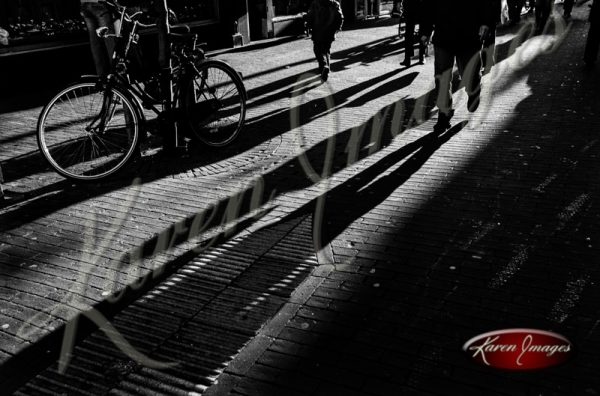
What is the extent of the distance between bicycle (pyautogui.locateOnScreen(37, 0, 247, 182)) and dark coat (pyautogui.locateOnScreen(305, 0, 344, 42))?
11.9 ft

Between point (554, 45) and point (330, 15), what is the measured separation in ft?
21.7

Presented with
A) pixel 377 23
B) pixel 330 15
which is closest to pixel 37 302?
pixel 330 15

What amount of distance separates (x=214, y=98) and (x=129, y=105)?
0.98 m

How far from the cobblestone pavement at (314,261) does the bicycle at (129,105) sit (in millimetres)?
314

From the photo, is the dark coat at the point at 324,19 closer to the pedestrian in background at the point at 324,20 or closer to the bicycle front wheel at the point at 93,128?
the pedestrian in background at the point at 324,20

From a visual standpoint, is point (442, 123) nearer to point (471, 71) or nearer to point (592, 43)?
point (471, 71)

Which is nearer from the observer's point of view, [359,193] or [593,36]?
[359,193]

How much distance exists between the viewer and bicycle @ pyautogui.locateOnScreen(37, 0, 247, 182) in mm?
5434

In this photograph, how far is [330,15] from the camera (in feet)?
31.2

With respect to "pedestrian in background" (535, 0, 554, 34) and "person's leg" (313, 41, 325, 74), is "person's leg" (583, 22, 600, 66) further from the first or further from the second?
"pedestrian in background" (535, 0, 554, 34)

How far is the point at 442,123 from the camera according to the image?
680cm

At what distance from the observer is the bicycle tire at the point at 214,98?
6.00 meters

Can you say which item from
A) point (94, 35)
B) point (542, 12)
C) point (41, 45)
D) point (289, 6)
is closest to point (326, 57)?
point (94, 35)

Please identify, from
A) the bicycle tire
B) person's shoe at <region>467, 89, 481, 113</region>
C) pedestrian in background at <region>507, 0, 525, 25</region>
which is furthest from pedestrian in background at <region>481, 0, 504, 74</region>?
pedestrian in background at <region>507, 0, 525, 25</region>
